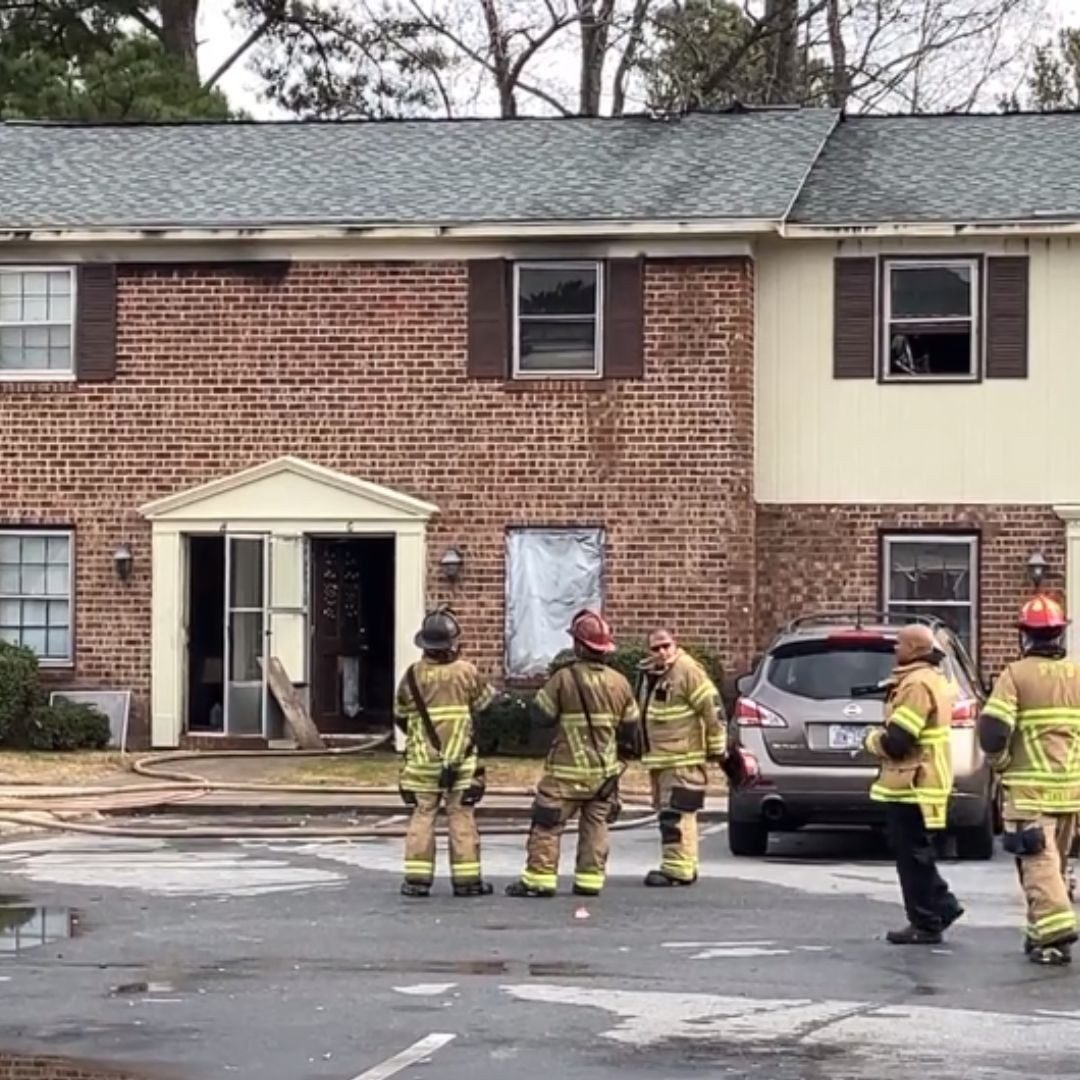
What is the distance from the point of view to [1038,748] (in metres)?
11.7

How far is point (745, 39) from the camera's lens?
4234cm

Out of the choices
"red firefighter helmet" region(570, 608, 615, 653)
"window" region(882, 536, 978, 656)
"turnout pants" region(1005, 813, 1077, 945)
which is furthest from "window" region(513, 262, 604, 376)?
"turnout pants" region(1005, 813, 1077, 945)

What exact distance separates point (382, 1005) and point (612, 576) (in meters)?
14.7

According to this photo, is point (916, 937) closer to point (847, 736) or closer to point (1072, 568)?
point (847, 736)

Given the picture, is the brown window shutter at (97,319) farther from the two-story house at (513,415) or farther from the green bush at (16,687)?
the green bush at (16,687)

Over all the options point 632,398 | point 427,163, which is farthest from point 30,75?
point 632,398

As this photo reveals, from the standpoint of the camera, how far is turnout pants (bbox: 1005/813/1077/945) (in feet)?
37.0

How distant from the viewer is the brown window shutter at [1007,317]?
24.3 m

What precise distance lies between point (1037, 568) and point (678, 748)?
10333 millimetres

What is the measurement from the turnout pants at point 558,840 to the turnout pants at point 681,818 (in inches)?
A: 19.7

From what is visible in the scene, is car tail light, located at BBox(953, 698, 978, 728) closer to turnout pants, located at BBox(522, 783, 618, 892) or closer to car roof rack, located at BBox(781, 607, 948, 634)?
car roof rack, located at BBox(781, 607, 948, 634)

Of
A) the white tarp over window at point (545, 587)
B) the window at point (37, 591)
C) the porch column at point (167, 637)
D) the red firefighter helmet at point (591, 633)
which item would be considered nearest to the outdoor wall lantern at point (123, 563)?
the porch column at point (167, 637)

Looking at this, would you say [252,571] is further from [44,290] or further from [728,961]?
[728,961]

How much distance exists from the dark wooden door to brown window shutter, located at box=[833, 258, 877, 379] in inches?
209
